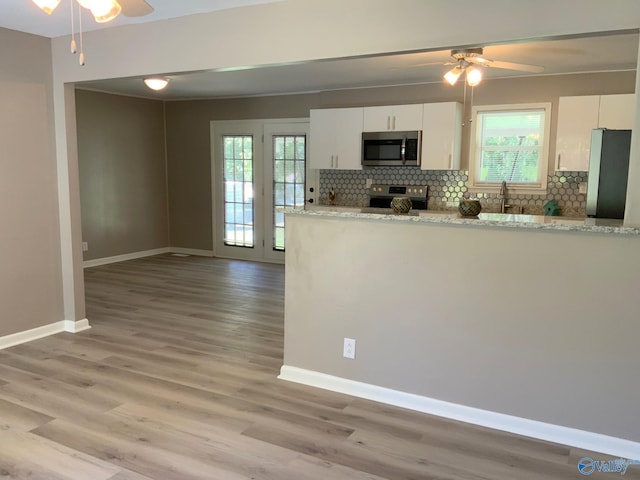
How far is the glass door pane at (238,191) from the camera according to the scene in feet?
26.0

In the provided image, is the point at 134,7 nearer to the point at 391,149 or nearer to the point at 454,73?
the point at 454,73

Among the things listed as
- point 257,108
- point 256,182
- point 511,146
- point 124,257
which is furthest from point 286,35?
point 124,257

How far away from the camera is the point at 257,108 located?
25.2 feet

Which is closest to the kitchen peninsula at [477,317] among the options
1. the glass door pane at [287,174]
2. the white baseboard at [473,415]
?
the white baseboard at [473,415]

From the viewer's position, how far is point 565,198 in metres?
5.62

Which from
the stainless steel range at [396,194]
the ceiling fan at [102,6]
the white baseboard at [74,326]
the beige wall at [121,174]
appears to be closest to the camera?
the ceiling fan at [102,6]

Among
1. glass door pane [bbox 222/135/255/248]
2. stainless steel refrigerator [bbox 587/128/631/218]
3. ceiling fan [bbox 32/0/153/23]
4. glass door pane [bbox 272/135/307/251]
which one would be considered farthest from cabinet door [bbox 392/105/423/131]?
ceiling fan [bbox 32/0/153/23]

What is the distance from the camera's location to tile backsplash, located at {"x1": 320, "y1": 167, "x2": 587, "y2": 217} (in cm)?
560

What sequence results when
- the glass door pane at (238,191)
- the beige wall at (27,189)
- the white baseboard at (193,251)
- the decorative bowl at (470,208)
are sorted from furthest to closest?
the white baseboard at (193,251), the glass door pane at (238,191), the beige wall at (27,189), the decorative bowl at (470,208)

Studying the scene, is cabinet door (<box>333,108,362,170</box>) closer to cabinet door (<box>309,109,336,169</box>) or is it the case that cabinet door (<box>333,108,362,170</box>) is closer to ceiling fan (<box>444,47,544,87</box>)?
cabinet door (<box>309,109,336,169</box>)

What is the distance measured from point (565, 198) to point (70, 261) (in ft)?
16.5

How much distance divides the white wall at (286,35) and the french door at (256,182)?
351 centimetres

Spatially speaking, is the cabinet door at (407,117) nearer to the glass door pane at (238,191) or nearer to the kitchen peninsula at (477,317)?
the glass door pane at (238,191)

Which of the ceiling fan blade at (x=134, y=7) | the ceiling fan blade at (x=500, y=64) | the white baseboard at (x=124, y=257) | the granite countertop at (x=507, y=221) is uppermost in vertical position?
the ceiling fan blade at (x=500, y=64)
